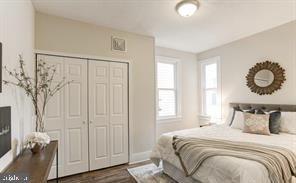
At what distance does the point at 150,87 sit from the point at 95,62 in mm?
1255

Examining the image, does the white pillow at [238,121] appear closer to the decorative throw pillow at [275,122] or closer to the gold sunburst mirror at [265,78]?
the decorative throw pillow at [275,122]

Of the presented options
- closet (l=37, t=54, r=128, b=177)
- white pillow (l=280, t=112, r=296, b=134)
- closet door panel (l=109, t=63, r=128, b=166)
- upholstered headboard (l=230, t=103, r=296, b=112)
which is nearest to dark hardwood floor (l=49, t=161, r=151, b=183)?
closet (l=37, t=54, r=128, b=177)

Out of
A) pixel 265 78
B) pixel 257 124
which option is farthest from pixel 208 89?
pixel 257 124

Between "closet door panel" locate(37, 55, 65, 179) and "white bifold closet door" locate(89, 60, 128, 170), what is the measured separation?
46 cm

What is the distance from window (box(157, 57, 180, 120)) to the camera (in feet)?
14.8

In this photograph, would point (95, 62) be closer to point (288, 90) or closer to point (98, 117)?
point (98, 117)

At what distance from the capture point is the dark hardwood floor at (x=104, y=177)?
2748 mm

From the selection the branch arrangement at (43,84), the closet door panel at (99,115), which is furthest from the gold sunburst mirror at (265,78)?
the branch arrangement at (43,84)

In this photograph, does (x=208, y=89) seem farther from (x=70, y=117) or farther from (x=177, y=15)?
(x=70, y=117)

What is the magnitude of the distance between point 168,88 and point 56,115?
279 cm

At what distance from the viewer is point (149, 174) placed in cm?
294

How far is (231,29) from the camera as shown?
3.47 meters

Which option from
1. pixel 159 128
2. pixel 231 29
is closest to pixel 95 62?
pixel 159 128

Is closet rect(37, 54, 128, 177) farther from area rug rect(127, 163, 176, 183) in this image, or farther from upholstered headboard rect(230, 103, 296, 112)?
upholstered headboard rect(230, 103, 296, 112)
